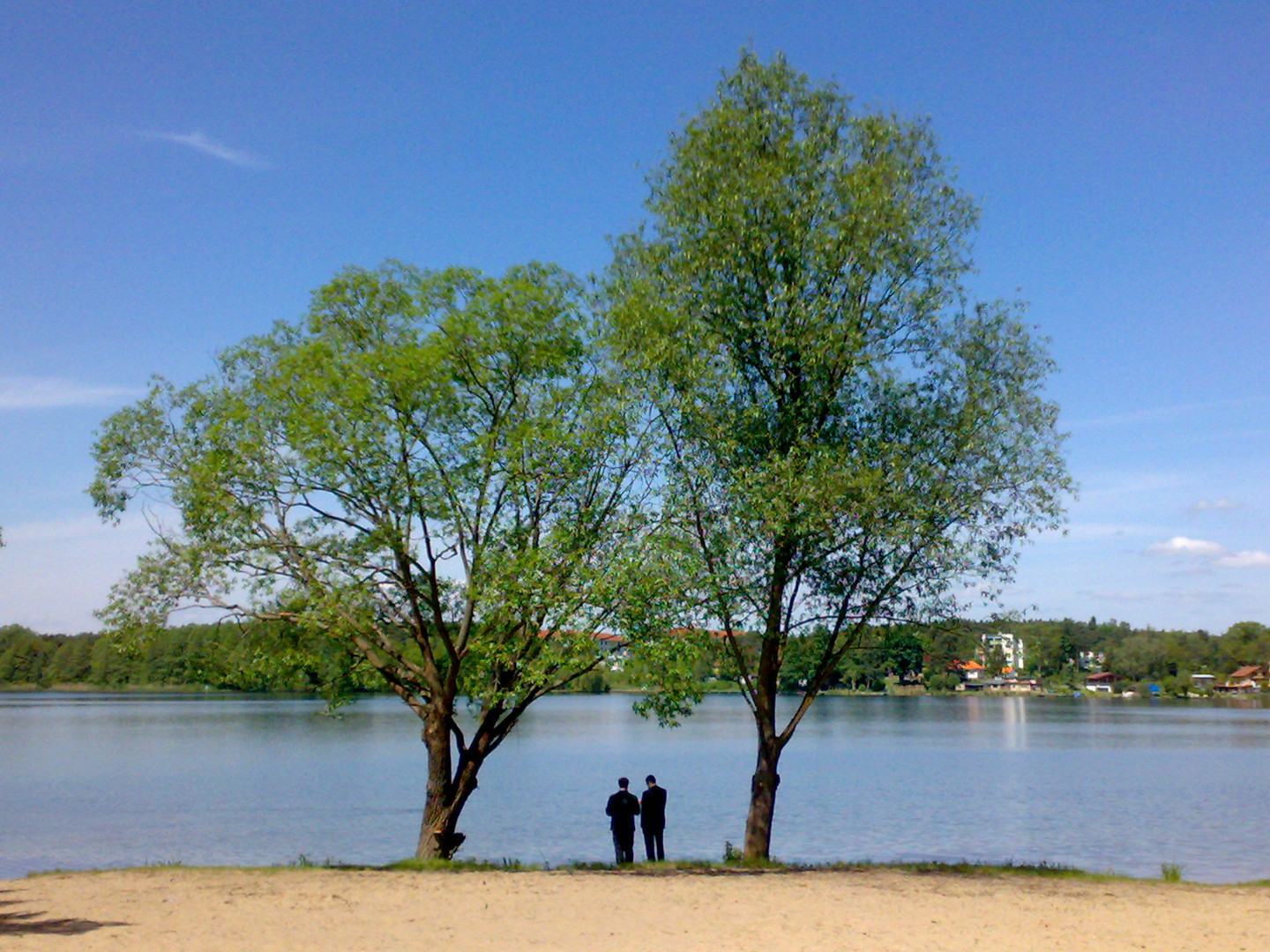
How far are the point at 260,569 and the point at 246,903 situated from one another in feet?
23.7

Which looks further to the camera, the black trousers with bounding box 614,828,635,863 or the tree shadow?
the black trousers with bounding box 614,828,635,863

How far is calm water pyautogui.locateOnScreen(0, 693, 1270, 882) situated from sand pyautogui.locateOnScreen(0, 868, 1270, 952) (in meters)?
10.6

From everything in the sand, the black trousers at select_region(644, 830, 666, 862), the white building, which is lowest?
the black trousers at select_region(644, 830, 666, 862)

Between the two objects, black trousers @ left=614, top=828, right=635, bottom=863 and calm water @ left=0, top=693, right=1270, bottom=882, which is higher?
black trousers @ left=614, top=828, right=635, bottom=863

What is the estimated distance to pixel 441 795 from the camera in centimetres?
2117

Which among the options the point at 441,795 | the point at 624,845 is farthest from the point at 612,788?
the point at 441,795

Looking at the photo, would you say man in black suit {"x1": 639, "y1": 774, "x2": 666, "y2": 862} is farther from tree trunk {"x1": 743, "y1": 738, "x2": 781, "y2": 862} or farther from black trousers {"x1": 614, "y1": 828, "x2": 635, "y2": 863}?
tree trunk {"x1": 743, "y1": 738, "x2": 781, "y2": 862}

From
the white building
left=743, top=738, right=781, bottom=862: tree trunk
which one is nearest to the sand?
left=743, top=738, right=781, bottom=862: tree trunk

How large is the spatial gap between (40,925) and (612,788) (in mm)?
33946

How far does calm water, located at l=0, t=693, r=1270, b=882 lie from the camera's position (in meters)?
30.4

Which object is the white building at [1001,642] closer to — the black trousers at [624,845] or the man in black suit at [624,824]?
the man in black suit at [624,824]

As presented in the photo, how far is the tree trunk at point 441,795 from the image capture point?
2100 centimetres

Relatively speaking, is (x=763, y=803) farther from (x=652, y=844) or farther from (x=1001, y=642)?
(x=1001, y=642)

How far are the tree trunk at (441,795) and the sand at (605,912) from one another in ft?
8.36
